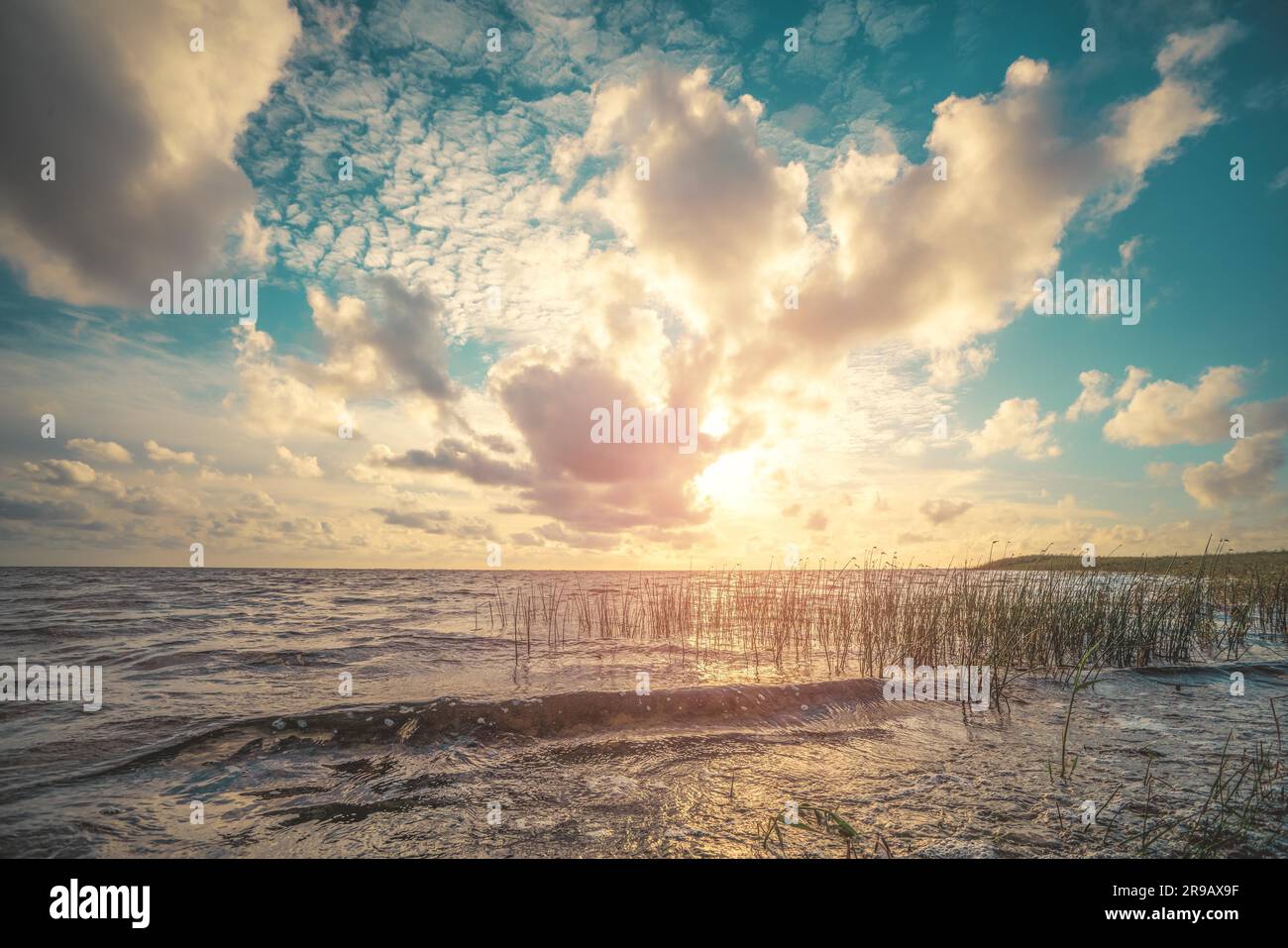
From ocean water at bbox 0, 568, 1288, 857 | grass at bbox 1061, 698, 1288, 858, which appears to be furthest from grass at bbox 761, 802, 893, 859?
grass at bbox 1061, 698, 1288, 858

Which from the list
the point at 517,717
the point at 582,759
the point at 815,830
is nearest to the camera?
the point at 815,830

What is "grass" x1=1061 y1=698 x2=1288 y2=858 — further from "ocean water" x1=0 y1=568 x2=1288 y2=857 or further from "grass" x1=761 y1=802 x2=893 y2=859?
"grass" x1=761 y1=802 x2=893 y2=859

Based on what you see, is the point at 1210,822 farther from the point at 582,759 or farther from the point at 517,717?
the point at 517,717

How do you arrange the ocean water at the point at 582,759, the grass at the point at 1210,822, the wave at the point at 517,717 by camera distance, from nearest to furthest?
the grass at the point at 1210,822 → the ocean water at the point at 582,759 → the wave at the point at 517,717

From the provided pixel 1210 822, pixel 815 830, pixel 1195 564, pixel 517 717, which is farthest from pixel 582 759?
pixel 1195 564

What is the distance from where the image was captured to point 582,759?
6707 mm

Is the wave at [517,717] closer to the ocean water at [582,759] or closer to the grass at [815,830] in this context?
the ocean water at [582,759]

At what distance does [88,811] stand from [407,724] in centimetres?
328

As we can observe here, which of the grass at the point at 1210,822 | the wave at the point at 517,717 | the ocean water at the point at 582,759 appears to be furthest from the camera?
the wave at the point at 517,717

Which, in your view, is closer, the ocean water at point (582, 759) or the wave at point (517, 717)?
the ocean water at point (582, 759)

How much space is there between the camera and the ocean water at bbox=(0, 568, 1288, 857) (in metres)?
4.65

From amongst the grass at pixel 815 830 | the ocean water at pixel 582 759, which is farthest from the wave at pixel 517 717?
the grass at pixel 815 830

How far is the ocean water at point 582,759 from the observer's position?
4.65 meters
